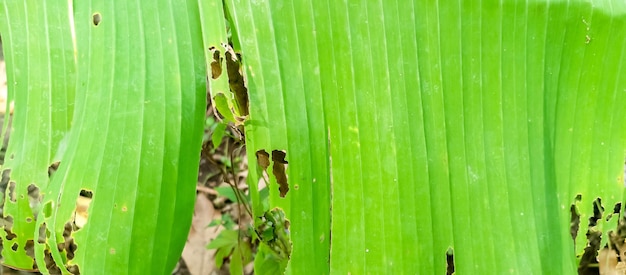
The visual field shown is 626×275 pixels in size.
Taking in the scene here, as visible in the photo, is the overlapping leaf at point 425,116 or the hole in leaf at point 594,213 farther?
the hole in leaf at point 594,213

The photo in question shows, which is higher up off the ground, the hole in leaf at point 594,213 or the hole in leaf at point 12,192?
the hole in leaf at point 12,192

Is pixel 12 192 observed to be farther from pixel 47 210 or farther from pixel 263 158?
pixel 263 158

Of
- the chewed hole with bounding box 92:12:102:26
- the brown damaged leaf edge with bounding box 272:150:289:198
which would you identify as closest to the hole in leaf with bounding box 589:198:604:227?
the brown damaged leaf edge with bounding box 272:150:289:198

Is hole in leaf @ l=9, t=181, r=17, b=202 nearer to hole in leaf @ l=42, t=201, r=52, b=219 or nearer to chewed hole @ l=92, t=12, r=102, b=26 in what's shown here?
hole in leaf @ l=42, t=201, r=52, b=219

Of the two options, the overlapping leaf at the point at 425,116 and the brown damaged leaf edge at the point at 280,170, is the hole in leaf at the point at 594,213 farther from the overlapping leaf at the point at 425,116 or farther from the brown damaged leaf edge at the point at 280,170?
the brown damaged leaf edge at the point at 280,170

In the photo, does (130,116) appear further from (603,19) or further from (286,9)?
(603,19)

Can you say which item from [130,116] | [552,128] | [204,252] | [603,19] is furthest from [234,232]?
[603,19]

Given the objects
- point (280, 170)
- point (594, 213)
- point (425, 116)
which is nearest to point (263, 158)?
point (280, 170)

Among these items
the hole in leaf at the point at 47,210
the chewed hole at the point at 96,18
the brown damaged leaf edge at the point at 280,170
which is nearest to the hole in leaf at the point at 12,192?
the hole in leaf at the point at 47,210

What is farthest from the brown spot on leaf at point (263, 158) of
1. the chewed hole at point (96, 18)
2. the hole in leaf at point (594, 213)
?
the hole in leaf at point (594, 213)

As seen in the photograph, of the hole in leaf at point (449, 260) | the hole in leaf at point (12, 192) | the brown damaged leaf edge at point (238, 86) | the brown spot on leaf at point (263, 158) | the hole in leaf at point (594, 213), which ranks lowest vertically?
the hole in leaf at point (449, 260)
